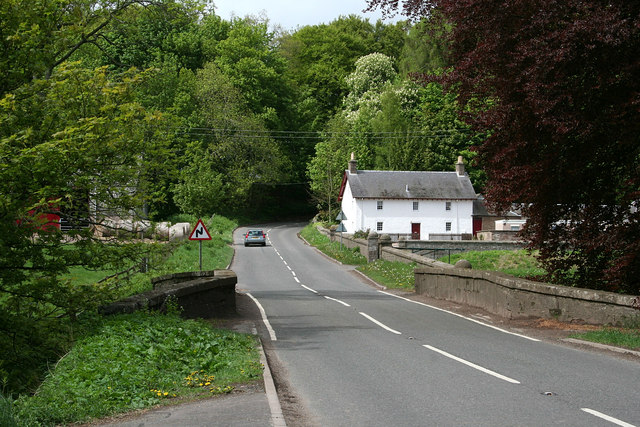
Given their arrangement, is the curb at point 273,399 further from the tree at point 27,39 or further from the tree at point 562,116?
the tree at point 27,39

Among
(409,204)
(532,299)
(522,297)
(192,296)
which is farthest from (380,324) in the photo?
(409,204)

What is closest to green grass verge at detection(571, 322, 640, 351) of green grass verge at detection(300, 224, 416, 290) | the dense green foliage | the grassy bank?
the grassy bank

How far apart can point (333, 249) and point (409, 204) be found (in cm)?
1461

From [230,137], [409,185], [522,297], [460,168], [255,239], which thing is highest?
[230,137]

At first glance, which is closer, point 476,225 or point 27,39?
point 27,39

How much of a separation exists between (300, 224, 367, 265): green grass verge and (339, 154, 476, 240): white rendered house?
13.2 ft

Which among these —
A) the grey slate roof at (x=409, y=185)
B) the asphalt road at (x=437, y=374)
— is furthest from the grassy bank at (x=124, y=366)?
the grey slate roof at (x=409, y=185)

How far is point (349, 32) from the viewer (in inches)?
3642

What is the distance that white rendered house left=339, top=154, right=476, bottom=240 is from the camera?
6025cm

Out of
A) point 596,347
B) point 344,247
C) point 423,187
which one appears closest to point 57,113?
point 596,347

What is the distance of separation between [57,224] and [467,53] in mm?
9760

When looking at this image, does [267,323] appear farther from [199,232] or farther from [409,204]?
[409,204]

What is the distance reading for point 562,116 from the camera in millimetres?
11906

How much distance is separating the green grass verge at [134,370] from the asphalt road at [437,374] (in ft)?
3.21
